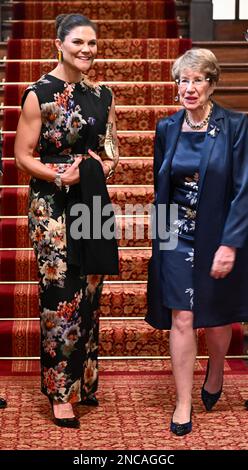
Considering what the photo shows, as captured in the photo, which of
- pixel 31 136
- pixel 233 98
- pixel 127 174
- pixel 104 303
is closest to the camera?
pixel 31 136

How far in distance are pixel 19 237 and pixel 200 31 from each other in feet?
10.9

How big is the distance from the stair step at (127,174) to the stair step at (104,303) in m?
1.04

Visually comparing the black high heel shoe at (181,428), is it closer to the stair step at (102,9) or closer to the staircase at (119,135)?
the staircase at (119,135)

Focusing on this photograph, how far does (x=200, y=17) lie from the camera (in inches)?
358

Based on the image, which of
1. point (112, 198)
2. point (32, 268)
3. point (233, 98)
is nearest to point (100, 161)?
point (32, 268)

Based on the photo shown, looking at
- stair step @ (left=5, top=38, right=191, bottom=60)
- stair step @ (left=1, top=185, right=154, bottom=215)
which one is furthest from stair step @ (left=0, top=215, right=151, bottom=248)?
stair step @ (left=5, top=38, right=191, bottom=60)

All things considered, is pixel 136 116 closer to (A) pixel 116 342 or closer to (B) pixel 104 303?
(B) pixel 104 303

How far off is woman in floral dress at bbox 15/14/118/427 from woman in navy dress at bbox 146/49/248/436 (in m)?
0.30

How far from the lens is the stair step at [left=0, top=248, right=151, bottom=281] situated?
633 cm

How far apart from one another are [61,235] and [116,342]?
1.35 metres

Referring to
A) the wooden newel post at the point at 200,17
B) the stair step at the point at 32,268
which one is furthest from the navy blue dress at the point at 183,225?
the wooden newel post at the point at 200,17

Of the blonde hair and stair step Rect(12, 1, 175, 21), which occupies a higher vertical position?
the blonde hair

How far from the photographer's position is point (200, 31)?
911cm

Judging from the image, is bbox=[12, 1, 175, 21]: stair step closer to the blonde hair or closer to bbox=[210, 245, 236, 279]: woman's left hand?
the blonde hair
